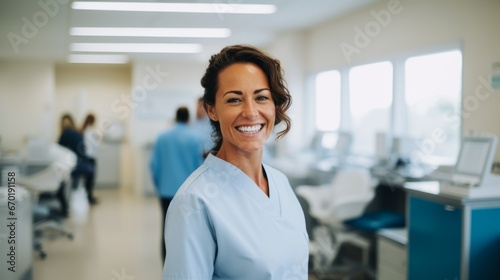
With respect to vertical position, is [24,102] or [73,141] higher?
[24,102]

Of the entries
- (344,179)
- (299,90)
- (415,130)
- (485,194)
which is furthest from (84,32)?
(485,194)

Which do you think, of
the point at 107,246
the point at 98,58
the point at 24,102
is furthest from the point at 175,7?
the point at 98,58

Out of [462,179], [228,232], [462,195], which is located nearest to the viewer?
[228,232]

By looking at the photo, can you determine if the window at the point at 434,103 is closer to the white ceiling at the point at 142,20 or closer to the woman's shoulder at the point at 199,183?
the white ceiling at the point at 142,20

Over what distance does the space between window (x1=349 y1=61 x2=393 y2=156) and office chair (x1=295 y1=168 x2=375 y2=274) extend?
2.85ft

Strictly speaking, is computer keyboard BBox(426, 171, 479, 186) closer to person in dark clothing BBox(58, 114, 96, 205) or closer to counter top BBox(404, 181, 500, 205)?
counter top BBox(404, 181, 500, 205)

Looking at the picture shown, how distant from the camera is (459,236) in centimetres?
214

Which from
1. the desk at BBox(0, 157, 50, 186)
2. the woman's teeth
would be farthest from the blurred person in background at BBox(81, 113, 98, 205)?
the woman's teeth

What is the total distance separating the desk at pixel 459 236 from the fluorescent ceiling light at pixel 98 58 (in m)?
6.17

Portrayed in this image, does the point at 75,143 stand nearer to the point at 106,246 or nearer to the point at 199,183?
the point at 106,246

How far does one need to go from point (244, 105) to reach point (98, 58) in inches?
291

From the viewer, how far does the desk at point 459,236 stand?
83.6 inches

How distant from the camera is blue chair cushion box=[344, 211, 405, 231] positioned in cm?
328

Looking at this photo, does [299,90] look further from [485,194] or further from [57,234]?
[485,194]
